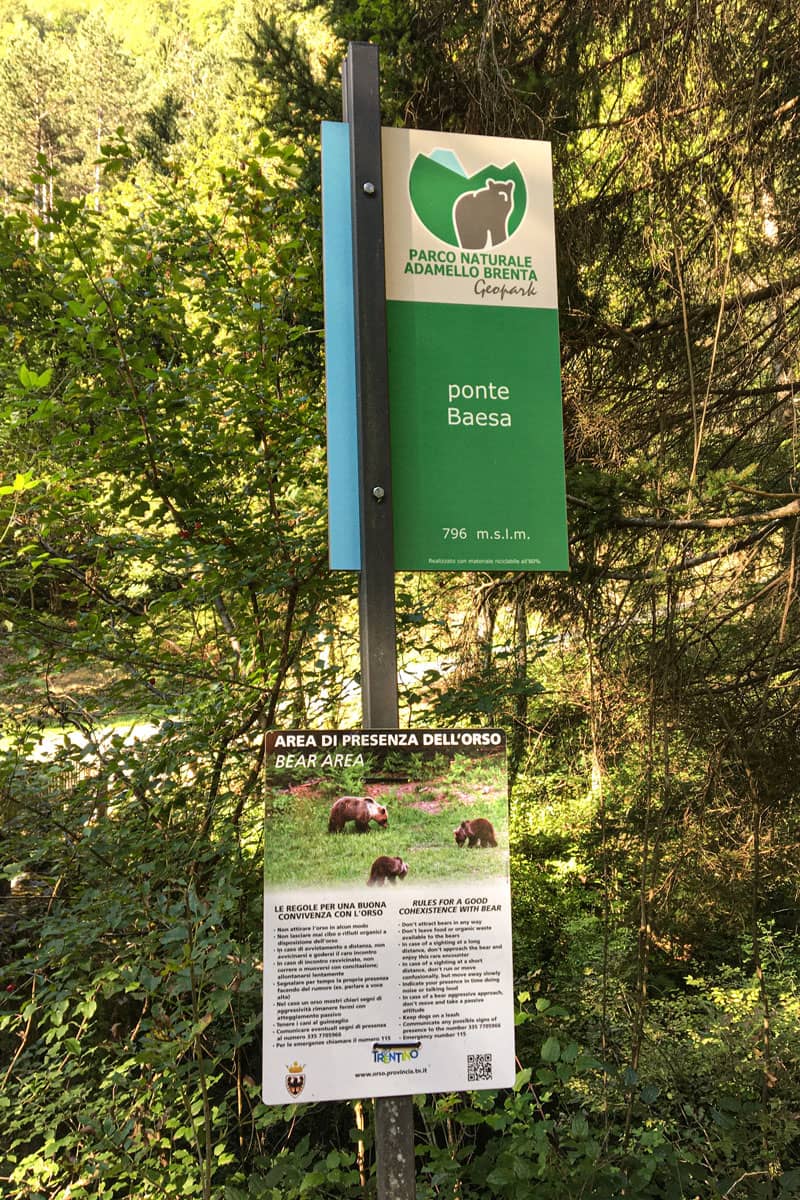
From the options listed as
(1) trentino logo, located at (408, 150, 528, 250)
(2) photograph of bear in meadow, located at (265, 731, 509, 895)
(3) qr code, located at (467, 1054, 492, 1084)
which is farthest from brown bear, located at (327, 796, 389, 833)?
(1) trentino logo, located at (408, 150, 528, 250)

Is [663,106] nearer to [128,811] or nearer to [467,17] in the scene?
[467,17]

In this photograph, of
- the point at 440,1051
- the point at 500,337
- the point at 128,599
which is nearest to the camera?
the point at 440,1051

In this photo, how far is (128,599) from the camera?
4234 mm

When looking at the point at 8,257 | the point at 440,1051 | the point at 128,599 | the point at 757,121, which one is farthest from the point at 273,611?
the point at 757,121

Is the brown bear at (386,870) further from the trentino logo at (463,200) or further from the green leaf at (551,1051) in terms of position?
the trentino logo at (463,200)

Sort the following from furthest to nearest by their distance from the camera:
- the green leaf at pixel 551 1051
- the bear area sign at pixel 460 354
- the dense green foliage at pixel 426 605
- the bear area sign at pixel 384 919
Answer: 1. the dense green foliage at pixel 426 605
2. the green leaf at pixel 551 1051
3. the bear area sign at pixel 460 354
4. the bear area sign at pixel 384 919

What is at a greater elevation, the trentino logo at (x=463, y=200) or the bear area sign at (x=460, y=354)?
the trentino logo at (x=463, y=200)

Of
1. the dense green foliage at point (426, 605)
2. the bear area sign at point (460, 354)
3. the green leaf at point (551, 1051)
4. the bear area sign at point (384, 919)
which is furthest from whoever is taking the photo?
the dense green foliage at point (426, 605)

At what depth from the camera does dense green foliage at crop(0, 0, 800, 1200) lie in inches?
122

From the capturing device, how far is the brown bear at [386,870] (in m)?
1.65

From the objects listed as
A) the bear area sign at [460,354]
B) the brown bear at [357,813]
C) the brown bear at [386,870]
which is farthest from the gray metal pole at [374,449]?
the brown bear at [386,870]

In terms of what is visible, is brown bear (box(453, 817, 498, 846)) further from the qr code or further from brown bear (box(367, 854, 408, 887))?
the qr code

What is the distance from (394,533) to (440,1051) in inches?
40.8

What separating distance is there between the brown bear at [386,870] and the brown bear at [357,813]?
7cm
